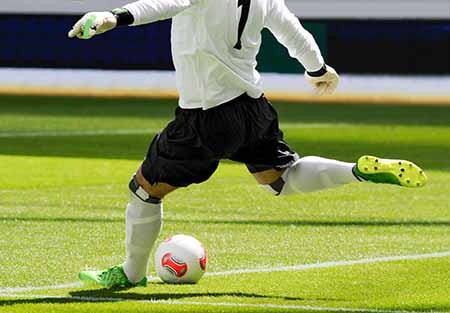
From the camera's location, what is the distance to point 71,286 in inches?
344

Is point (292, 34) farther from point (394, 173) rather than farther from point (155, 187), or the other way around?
point (155, 187)

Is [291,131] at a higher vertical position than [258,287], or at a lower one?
lower

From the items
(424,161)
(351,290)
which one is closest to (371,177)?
(351,290)

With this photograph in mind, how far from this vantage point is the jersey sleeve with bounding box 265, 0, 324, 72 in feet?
28.2

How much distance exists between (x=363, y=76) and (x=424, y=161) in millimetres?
13525

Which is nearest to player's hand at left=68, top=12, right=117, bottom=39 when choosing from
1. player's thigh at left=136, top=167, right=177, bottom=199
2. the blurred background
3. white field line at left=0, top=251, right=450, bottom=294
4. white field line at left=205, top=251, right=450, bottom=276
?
player's thigh at left=136, top=167, right=177, bottom=199

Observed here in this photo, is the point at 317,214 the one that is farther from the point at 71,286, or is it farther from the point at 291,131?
the point at 291,131

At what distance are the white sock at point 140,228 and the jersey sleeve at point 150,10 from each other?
1189mm

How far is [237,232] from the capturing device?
1139 cm

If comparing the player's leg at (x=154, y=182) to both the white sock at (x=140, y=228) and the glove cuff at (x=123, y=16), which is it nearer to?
the white sock at (x=140, y=228)

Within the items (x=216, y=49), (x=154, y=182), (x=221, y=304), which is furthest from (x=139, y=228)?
(x=216, y=49)

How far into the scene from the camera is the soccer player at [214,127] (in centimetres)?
830

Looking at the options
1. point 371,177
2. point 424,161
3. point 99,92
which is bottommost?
point 99,92

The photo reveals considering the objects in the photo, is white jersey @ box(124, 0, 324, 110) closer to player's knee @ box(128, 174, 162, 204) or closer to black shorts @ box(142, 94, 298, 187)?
black shorts @ box(142, 94, 298, 187)
